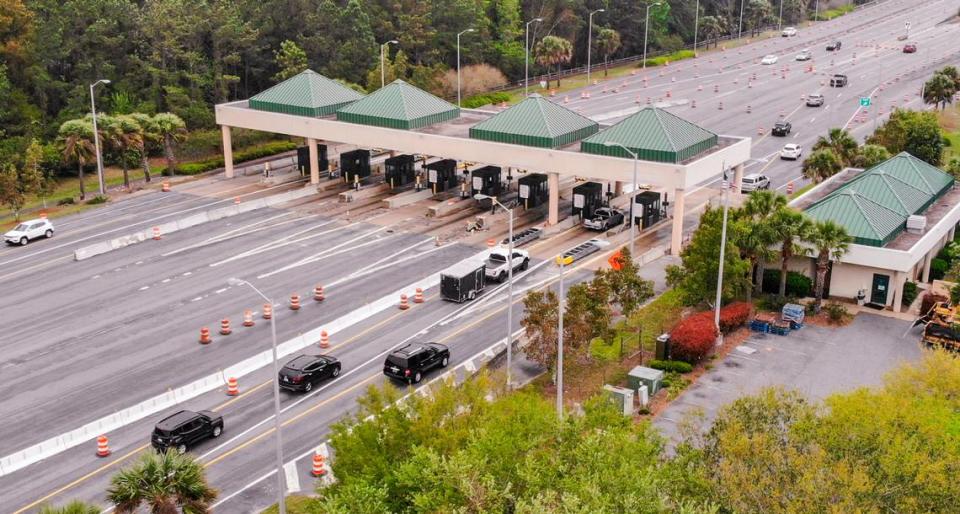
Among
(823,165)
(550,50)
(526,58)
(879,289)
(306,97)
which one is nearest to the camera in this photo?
(879,289)

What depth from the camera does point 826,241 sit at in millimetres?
50750

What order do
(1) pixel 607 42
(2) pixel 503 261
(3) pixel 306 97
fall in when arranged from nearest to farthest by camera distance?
(2) pixel 503 261, (3) pixel 306 97, (1) pixel 607 42

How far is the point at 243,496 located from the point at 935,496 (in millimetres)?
22478

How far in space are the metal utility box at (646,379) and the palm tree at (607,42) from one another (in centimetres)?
9927

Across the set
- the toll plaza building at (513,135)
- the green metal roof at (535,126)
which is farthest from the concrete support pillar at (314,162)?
the green metal roof at (535,126)

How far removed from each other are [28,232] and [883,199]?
54830 mm

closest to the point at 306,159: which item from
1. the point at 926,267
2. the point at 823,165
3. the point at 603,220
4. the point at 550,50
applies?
the point at 603,220

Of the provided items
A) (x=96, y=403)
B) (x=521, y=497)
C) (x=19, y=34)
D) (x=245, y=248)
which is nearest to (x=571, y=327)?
(x=521, y=497)

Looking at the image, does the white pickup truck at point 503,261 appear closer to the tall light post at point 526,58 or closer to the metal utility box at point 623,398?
the metal utility box at point 623,398

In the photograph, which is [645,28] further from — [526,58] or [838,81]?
[838,81]

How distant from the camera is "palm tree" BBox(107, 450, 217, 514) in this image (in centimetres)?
2741

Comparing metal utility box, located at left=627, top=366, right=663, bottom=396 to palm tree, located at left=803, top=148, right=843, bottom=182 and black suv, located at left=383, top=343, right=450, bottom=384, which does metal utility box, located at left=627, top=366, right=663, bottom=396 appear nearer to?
black suv, located at left=383, top=343, right=450, bottom=384

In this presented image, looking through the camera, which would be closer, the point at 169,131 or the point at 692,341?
the point at 692,341

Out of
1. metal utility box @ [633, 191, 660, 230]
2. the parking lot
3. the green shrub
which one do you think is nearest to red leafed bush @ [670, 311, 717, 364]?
the green shrub
